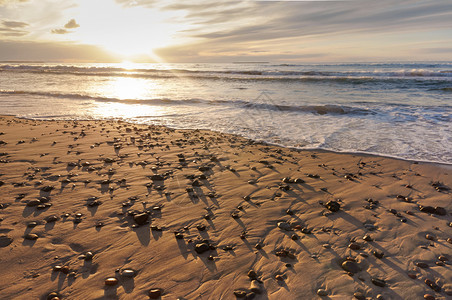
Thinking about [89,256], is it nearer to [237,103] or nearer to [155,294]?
[155,294]

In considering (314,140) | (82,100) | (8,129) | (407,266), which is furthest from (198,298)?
(82,100)

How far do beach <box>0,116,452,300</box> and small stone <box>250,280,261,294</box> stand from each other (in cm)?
1

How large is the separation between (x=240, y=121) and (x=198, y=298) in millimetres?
8759

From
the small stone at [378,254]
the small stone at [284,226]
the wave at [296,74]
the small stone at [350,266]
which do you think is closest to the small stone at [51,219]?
the small stone at [284,226]

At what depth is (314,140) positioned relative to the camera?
7.89 m

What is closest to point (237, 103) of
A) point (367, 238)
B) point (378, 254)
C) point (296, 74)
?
point (367, 238)

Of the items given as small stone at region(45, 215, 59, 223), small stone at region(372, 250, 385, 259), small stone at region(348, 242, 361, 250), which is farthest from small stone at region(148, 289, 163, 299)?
small stone at region(372, 250, 385, 259)

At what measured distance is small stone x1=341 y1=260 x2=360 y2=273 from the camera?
2805 millimetres

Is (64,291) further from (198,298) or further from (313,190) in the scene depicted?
(313,190)

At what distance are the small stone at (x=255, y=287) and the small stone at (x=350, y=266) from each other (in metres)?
1.04

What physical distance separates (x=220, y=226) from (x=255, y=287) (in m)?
1.13

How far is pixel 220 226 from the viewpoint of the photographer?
3592 mm

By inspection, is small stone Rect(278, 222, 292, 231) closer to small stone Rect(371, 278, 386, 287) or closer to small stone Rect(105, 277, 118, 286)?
small stone Rect(371, 278, 386, 287)

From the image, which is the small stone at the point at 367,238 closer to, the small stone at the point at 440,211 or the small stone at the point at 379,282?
the small stone at the point at 379,282
